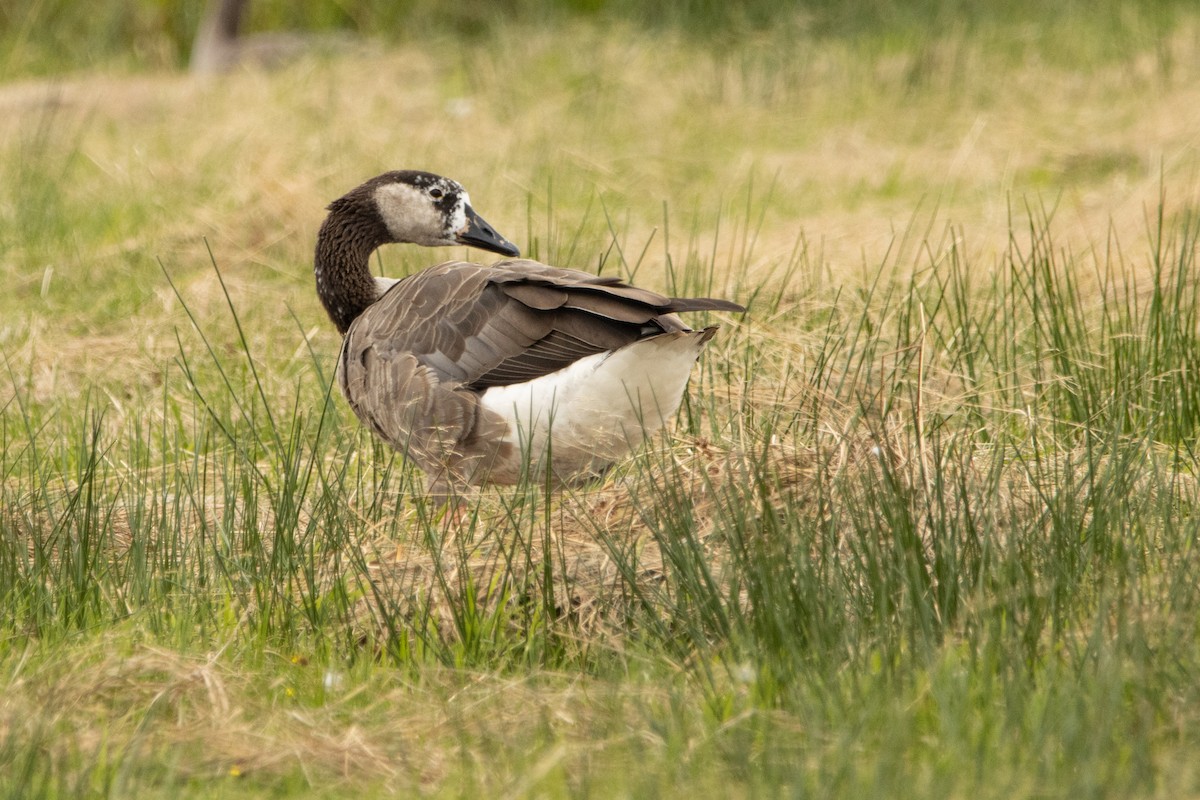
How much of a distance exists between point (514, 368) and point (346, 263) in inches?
42.5

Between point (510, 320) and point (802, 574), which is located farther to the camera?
point (510, 320)

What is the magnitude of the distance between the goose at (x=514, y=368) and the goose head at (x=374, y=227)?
1.06 ft

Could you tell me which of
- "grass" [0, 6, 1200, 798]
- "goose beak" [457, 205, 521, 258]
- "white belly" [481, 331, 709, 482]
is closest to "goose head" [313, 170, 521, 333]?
"goose beak" [457, 205, 521, 258]

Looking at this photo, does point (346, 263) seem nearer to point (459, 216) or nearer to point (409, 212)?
point (409, 212)

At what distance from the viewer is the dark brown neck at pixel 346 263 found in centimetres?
525

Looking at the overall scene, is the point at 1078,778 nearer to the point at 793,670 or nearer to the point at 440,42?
the point at 793,670

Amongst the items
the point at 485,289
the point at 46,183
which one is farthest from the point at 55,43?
the point at 485,289

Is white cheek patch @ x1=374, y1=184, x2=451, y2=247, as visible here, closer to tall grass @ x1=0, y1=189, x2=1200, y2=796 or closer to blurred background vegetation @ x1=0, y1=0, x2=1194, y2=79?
tall grass @ x1=0, y1=189, x2=1200, y2=796

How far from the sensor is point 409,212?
17.4ft

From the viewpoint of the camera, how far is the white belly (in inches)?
167

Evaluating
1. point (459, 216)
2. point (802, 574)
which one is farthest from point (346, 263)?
point (802, 574)

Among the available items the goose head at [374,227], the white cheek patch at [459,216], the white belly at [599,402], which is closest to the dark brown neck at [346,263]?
the goose head at [374,227]

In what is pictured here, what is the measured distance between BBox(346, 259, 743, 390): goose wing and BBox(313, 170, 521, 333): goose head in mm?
510

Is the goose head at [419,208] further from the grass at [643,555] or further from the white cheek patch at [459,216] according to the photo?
the grass at [643,555]
